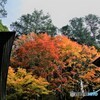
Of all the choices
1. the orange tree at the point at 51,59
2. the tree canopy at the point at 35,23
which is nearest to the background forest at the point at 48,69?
the orange tree at the point at 51,59

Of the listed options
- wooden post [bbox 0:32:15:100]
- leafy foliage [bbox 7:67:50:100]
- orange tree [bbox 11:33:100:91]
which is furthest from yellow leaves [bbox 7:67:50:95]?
wooden post [bbox 0:32:15:100]

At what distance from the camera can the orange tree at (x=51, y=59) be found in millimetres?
31984

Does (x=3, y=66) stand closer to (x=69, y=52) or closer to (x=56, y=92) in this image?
(x=69, y=52)

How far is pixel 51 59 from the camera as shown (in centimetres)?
3222

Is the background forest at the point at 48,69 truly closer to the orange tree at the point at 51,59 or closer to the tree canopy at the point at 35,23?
the orange tree at the point at 51,59

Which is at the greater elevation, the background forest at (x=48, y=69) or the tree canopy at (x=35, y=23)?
the tree canopy at (x=35, y=23)

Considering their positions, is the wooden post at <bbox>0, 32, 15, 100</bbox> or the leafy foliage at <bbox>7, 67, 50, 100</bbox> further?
the leafy foliage at <bbox>7, 67, 50, 100</bbox>

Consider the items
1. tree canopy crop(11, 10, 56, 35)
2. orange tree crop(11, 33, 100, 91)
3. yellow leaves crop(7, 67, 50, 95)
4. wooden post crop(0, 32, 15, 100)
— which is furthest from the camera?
tree canopy crop(11, 10, 56, 35)

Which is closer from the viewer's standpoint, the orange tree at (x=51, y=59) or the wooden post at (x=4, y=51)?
the wooden post at (x=4, y=51)

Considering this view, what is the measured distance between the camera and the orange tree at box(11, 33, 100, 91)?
31984 mm

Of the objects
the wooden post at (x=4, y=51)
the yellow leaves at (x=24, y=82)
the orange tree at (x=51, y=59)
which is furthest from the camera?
the orange tree at (x=51, y=59)

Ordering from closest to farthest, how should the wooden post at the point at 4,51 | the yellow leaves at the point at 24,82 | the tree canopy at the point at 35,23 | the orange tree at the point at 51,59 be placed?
1. the wooden post at the point at 4,51
2. the yellow leaves at the point at 24,82
3. the orange tree at the point at 51,59
4. the tree canopy at the point at 35,23

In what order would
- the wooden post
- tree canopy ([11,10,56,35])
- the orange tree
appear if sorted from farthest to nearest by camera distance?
tree canopy ([11,10,56,35]) < the orange tree < the wooden post

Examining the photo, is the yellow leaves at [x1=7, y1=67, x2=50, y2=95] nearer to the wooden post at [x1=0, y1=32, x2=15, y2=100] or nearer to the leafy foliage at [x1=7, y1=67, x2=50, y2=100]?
the leafy foliage at [x1=7, y1=67, x2=50, y2=100]
